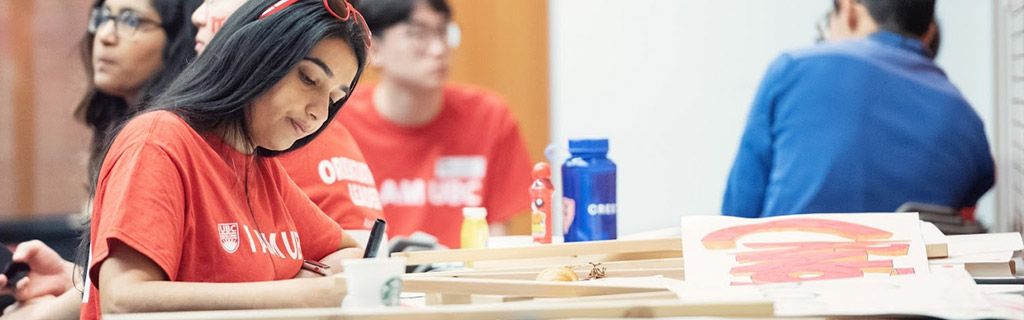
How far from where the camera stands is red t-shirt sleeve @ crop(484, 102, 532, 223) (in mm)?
3852

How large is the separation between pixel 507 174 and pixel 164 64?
4.97 ft


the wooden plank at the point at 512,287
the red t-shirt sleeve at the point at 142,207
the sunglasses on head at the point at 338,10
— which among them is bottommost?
the wooden plank at the point at 512,287

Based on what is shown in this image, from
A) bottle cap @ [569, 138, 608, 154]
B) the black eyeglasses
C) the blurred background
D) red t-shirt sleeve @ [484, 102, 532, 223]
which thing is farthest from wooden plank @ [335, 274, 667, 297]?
the blurred background

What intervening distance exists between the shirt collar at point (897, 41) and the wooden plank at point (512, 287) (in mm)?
2281

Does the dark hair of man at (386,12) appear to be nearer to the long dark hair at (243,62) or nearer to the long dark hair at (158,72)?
the long dark hair at (158,72)

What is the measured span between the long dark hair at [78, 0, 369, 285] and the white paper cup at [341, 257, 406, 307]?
0.47 meters

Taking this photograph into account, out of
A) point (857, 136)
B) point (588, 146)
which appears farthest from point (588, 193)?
point (857, 136)

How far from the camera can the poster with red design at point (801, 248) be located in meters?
1.53

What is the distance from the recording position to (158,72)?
2.76m

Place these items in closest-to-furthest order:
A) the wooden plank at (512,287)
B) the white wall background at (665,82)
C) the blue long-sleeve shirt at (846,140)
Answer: the wooden plank at (512,287)
the blue long-sleeve shirt at (846,140)
the white wall background at (665,82)

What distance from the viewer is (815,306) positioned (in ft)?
4.02

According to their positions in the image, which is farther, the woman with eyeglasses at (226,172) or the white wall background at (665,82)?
the white wall background at (665,82)

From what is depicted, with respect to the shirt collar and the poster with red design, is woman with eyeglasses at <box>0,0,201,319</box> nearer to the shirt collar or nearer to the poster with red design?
the poster with red design

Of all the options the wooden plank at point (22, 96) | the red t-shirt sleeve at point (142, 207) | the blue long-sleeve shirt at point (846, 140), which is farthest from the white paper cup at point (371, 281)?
the wooden plank at point (22, 96)
